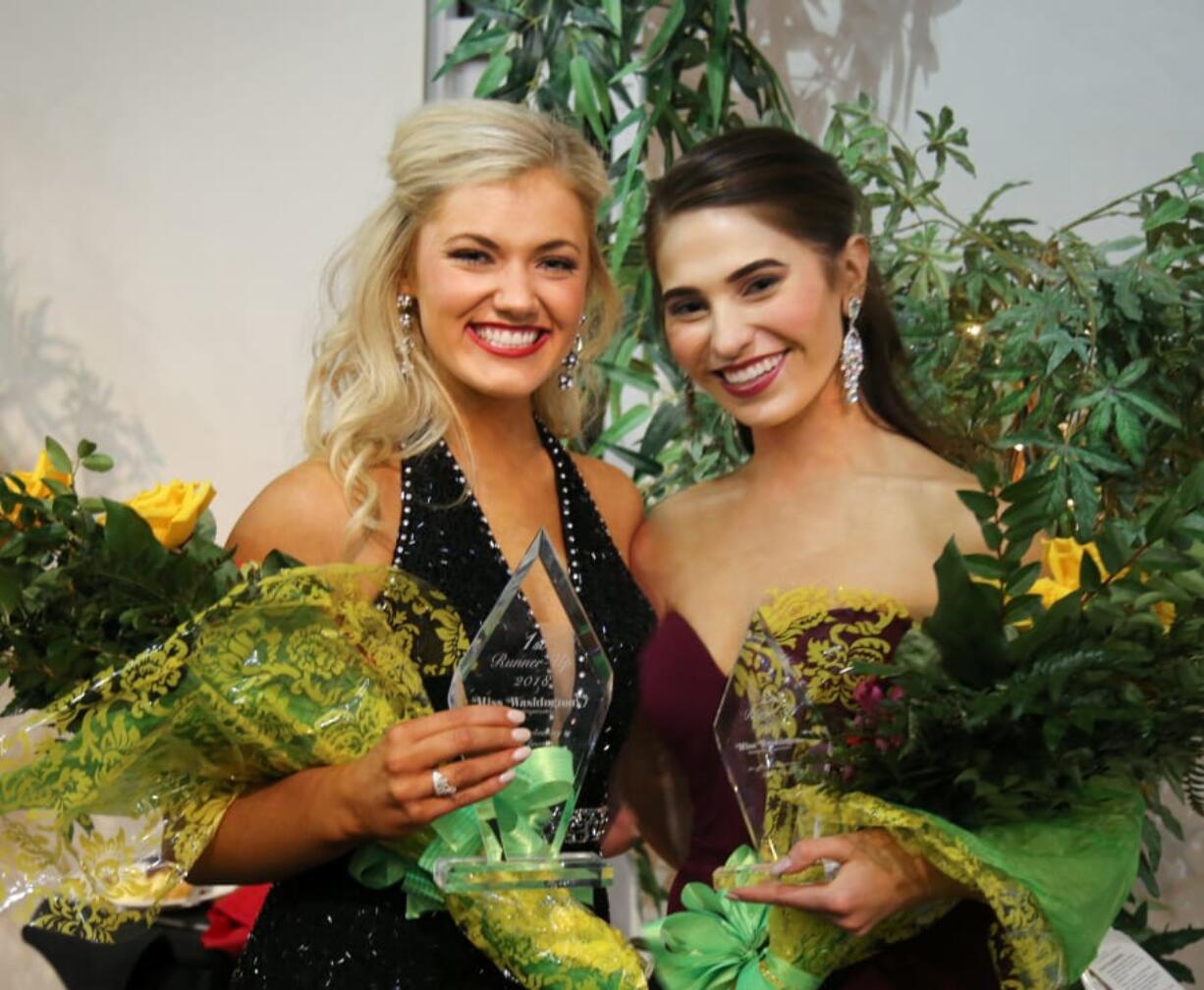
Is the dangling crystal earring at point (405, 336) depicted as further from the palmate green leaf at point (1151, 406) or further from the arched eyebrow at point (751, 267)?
the palmate green leaf at point (1151, 406)

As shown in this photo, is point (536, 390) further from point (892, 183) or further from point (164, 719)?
point (892, 183)

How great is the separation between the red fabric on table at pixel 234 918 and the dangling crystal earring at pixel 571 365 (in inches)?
34.0

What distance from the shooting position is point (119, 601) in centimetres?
147

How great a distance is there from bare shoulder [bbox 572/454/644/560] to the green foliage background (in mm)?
322

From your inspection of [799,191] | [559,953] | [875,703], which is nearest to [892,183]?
[799,191]

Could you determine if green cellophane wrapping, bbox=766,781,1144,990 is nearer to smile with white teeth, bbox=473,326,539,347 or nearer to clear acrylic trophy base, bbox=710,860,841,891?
clear acrylic trophy base, bbox=710,860,841,891

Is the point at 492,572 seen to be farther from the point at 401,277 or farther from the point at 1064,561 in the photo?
the point at 1064,561

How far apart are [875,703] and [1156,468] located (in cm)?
116

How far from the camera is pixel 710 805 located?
1.71 meters

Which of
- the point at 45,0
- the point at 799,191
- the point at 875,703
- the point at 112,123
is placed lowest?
the point at 875,703

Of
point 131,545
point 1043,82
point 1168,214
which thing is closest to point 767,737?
point 131,545

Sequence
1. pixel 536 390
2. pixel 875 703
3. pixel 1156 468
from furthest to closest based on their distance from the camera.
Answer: pixel 1156 468
pixel 536 390
pixel 875 703

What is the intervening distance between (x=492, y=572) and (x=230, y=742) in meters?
0.35

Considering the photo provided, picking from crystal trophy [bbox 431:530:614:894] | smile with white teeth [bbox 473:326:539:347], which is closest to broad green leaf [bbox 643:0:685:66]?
smile with white teeth [bbox 473:326:539:347]
